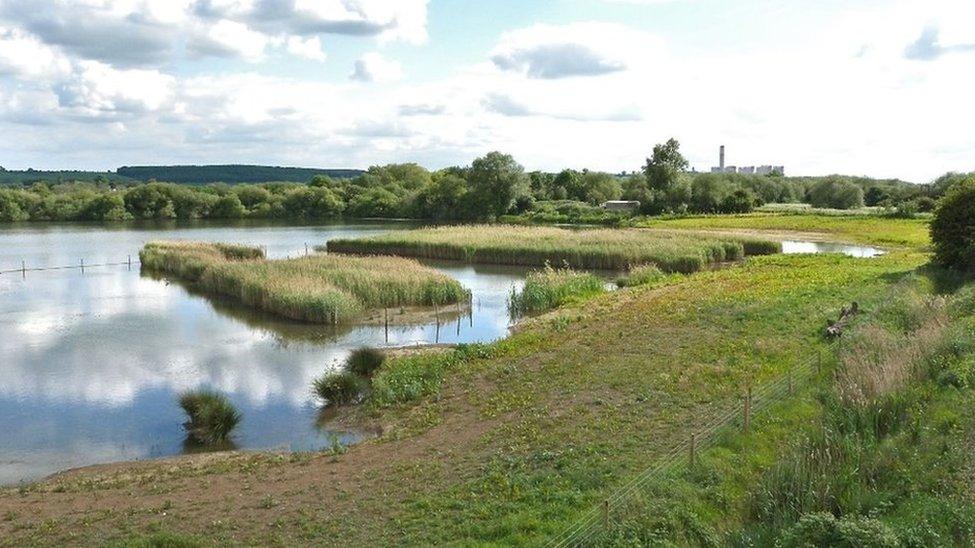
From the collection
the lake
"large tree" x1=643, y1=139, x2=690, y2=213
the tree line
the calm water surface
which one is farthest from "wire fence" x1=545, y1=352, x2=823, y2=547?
"large tree" x1=643, y1=139, x2=690, y2=213

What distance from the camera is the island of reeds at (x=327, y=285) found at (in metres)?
27.8

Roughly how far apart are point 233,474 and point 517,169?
262 ft

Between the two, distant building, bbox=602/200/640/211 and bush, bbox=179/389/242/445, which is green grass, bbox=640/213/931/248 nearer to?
distant building, bbox=602/200/640/211

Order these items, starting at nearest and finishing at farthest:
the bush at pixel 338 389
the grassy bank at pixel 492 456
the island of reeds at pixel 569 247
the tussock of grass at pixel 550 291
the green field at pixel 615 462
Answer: the green field at pixel 615 462 < the grassy bank at pixel 492 456 < the bush at pixel 338 389 < the tussock of grass at pixel 550 291 < the island of reeds at pixel 569 247

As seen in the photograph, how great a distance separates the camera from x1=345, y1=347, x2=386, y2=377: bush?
19047 millimetres

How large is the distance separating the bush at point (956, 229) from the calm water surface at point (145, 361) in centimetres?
1539

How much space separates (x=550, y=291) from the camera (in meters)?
30.0

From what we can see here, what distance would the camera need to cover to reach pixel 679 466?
32.9 feet

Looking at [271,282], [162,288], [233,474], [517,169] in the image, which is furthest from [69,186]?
[233,474]

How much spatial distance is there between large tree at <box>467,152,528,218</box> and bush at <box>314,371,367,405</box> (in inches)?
2856

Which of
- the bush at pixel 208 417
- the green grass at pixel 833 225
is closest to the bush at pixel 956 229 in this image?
the green grass at pixel 833 225

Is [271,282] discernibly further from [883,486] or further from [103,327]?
[883,486]

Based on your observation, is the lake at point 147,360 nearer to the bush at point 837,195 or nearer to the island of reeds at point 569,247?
the island of reeds at point 569,247

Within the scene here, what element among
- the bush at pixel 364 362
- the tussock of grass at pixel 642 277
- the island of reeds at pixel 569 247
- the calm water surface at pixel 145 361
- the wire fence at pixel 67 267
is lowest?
the calm water surface at pixel 145 361
